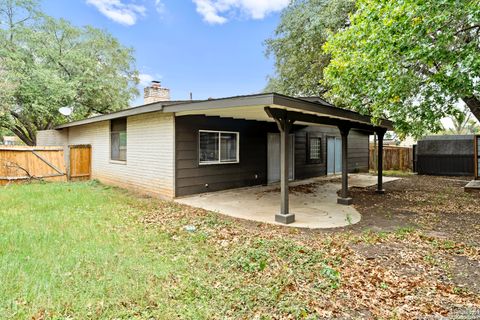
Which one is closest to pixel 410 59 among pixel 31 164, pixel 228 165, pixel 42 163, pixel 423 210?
pixel 423 210

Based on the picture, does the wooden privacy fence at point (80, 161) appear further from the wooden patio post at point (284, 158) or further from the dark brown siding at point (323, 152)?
the wooden patio post at point (284, 158)

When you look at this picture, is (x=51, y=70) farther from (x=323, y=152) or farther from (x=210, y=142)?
(x=323, y=152)

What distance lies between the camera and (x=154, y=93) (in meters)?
9.60

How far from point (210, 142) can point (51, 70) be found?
11770 millimetres

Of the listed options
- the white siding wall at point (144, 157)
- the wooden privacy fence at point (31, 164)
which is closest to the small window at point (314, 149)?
the white siding wall at point (144, 157)

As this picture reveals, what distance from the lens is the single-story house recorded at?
5602mm

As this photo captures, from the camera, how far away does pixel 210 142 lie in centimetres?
828

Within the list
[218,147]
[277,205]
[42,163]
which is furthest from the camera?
[42,163]

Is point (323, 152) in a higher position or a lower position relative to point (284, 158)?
higher

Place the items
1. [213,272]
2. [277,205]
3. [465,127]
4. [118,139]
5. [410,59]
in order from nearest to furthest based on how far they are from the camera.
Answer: [213,272] → [410,59] → [277,205] → [118,139] → [465,127]

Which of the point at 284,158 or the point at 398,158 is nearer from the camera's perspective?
the point at 284,158

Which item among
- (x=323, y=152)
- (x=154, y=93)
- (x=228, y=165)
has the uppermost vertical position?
(x=154, y=93)

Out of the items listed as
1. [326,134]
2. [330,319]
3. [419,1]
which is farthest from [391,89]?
[326,134]

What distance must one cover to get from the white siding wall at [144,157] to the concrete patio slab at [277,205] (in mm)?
999
